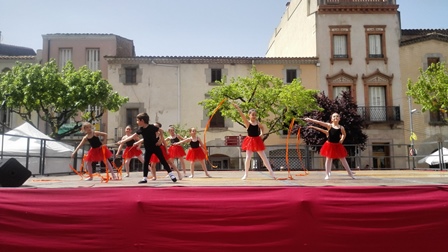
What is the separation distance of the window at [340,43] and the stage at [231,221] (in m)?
26.7

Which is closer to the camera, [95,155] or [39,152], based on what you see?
[95,155]

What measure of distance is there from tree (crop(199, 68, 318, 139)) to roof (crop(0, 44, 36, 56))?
82.9ft

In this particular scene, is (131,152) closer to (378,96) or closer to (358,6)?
(378,96)

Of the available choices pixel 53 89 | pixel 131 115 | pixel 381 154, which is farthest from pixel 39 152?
pixel 381 154

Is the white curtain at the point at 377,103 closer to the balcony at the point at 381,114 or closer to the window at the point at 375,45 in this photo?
the balcony at the point at 381,114

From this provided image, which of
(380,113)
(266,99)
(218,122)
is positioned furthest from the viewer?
(218,122)

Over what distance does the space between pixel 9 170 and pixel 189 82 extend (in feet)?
79.5

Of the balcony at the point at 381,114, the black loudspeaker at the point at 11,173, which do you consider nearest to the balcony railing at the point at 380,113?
the balcony at the point at 381,114

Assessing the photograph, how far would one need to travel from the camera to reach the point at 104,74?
32.0 metres

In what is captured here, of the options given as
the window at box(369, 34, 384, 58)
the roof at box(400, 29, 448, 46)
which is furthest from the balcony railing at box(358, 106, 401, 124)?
the roof at box(400, 29, 448, 46)

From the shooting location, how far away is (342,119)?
1092 inches

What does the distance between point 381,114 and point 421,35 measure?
26.5ft

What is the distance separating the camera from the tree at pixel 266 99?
83.5ft

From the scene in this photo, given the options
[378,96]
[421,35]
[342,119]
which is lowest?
[342,119]
